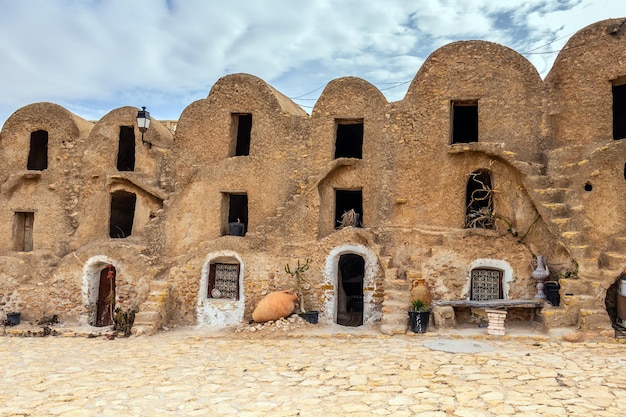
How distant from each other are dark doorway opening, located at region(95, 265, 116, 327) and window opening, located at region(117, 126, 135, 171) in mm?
3827

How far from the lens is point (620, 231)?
11.6 m

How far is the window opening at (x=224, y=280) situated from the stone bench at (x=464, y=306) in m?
5.76

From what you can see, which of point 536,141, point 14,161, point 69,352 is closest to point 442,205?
point 536,141

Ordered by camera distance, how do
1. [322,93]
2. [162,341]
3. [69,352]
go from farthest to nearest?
[322,93], [162,341], [69,352]

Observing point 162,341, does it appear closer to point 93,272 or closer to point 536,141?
point 93,272

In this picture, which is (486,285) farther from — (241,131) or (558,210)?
(241,131)

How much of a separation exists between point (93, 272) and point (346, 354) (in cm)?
916

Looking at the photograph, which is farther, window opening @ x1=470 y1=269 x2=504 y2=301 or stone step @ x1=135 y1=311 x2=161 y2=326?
stone step @ x1=135 y1=311 x2=161 y2=326

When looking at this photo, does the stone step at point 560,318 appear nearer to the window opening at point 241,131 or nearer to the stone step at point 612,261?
the stone step at point 612,261

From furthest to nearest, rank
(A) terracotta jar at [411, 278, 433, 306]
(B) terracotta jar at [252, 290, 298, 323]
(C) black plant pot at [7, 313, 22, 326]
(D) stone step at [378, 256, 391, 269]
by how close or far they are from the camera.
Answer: (C) black plant pot at [7, 313, 22, 326]
(D) stone step at [378, 256, 391, 269]
(B) terracotta jar at [252, 290, 298, 323]
(A) terracotta jar at [411, 278, 433, 306]

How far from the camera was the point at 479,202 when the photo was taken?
13930 millimetres

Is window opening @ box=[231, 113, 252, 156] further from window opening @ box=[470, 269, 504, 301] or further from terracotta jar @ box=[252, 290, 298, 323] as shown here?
window opening @ box=[470, 269, 504, 301]

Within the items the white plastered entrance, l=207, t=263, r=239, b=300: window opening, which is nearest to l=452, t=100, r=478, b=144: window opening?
the white plastered entrance

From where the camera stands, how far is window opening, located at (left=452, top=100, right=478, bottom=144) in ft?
50.6
